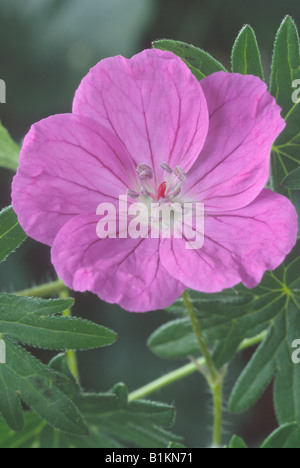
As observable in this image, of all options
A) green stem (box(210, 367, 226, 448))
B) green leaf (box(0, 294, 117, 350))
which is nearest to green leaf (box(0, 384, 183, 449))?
green stem (box(210, 367, 226, 448))

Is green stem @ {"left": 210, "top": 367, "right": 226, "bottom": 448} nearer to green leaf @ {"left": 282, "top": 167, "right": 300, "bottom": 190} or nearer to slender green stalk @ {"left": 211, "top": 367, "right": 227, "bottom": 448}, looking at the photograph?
slender green stalk @ {"left": 211, "top": 367, "right": 227, "bottom": 448}

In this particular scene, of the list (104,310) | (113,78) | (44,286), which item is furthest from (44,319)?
(104,310)

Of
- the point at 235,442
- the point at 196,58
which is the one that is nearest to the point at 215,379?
the point at 235,442

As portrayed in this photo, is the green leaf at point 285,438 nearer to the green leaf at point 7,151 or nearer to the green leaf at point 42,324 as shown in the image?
the green leaf at point 42,324

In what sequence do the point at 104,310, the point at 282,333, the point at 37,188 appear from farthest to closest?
the point at 104,310
the point at 282,333
the point at 37,188

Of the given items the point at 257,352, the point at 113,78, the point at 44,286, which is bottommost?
the point at 257,352

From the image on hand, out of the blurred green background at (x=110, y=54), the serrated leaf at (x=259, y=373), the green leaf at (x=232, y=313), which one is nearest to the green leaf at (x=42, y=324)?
the green leaf at (x=232, y=313)
